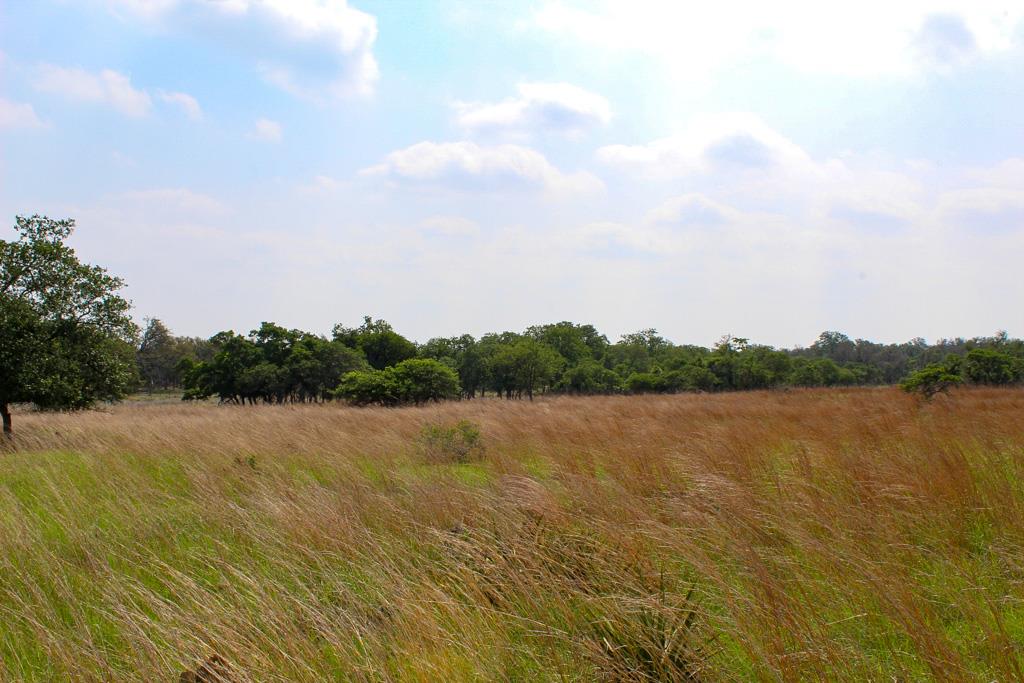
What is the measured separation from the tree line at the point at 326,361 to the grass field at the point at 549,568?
24.4ft

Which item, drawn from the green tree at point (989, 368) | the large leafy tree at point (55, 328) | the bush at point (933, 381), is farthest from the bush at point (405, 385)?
the green tree at point (989, 368)

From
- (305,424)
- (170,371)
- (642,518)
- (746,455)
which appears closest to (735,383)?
(305,424)

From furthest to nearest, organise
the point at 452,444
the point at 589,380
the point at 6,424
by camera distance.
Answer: the point at 589,380, the point at 6,424, the point at 452,444

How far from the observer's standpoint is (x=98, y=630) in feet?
11.9

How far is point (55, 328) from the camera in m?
13.7

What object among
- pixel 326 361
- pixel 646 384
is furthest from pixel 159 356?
pixel 646 384

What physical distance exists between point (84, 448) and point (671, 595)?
30.6 ft

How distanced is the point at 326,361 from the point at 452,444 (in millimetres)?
30449

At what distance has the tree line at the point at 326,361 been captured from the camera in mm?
13406

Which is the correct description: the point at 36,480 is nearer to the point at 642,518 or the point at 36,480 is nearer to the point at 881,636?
the point at 642,518

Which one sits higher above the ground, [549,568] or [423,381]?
[423,381]

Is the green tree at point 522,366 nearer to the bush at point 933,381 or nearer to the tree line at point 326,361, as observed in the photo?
the tree line at point 326,361

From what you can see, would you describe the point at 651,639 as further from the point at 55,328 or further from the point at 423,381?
the point at 423,381

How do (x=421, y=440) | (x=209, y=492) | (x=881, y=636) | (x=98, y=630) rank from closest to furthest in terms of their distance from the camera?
1. (x=881, y=636)
2. (x=98, y=630)
3. (x=209, y=492)
4. (x=421, y=440)
